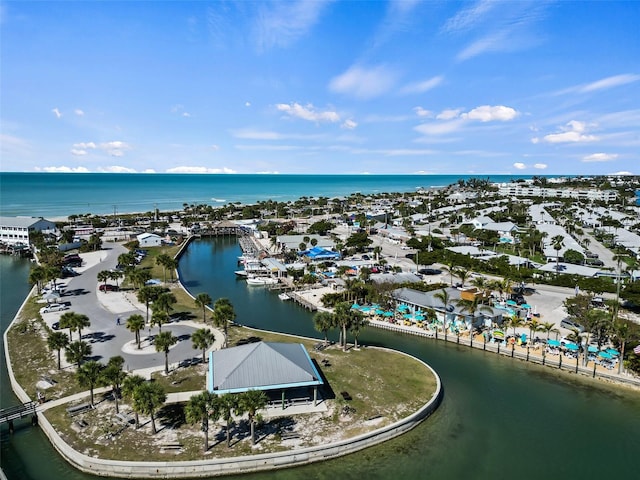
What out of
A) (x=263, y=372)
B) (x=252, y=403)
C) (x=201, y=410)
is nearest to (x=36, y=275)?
(x=263, y=372)

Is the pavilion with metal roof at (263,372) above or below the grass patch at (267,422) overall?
above

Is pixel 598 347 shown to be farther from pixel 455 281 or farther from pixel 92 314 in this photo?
pixel 92 314

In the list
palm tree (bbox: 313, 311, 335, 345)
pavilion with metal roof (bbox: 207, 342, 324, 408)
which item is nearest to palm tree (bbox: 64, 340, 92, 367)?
Result: pavilion with metal roof (bbox: 207, 342, 324, 408)

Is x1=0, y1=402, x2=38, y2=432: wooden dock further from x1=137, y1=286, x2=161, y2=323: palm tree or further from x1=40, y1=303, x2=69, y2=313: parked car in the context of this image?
x1=40, y1=303, x2=69, y2=313: parked car

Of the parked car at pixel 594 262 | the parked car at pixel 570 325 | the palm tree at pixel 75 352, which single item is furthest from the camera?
the parked car at pixel 594 262

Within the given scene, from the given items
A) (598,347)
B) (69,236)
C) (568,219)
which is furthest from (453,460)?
(568,219)

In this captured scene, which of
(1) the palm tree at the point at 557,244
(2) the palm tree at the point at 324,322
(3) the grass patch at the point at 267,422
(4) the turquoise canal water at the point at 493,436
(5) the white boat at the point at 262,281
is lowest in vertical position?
(4) the turquoise canal water at the point at 493,436

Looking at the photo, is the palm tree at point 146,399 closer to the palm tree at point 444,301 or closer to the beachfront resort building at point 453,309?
the palm tree at point 444,301

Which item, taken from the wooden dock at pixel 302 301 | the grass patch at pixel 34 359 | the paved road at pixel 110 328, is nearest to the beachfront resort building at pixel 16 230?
the paved road at pixel 110 328

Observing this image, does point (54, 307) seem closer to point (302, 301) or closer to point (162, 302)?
point (162, 302)
